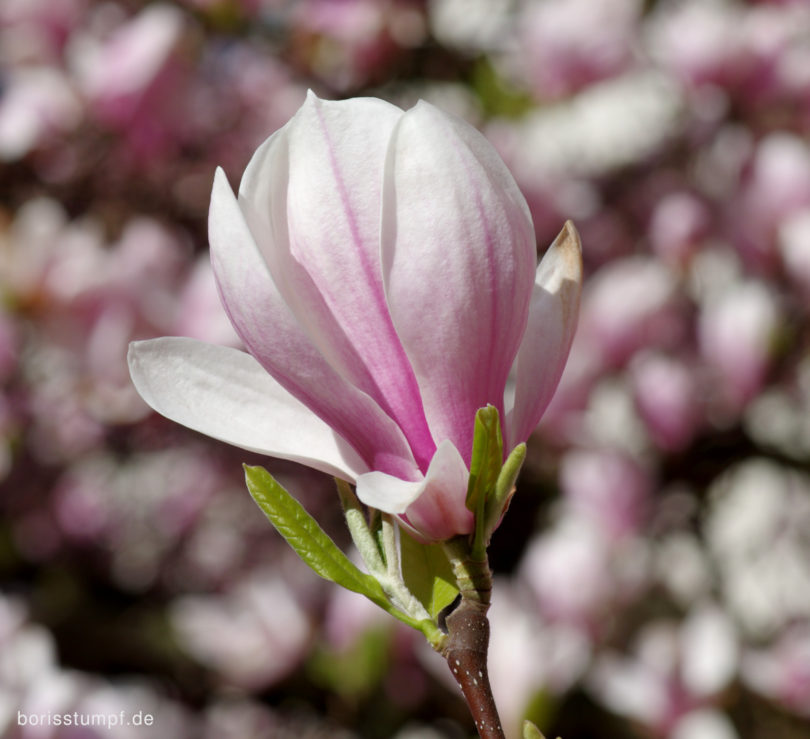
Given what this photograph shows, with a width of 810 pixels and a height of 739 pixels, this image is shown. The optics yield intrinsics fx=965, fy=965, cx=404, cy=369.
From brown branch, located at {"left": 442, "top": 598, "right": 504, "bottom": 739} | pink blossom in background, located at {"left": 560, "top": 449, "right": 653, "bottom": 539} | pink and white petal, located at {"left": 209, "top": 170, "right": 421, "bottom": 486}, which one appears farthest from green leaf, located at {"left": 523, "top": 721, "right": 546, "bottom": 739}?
pink blossom in background, located at {"left": 560, "top": 449, "right": 653, "bottom": 539}

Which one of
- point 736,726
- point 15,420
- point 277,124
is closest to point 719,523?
point 736,726

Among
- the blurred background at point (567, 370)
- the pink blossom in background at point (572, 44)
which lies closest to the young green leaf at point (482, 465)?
Answer: the blurred background at point (567, 370)

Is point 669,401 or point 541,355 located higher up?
point 541,355

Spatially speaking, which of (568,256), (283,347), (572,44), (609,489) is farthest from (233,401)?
(572,44)

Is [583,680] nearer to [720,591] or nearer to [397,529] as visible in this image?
[720,591]

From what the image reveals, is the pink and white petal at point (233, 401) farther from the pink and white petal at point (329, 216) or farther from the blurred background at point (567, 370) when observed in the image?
the blurred background at point (567, 370)

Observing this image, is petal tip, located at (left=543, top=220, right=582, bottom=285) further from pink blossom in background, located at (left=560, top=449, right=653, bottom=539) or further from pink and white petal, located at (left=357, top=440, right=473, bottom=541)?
pink blossom in background, located at (left=560, top=449, right=653, bottom=539)

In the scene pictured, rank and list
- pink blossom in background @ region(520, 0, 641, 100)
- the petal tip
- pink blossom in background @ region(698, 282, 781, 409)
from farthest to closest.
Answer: pink blossom in background @ region(520, 0, 641, 100), pink blossom in background @ region(698, 282, 781, 409), the petal tip

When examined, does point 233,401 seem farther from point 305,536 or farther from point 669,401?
point 669,401
